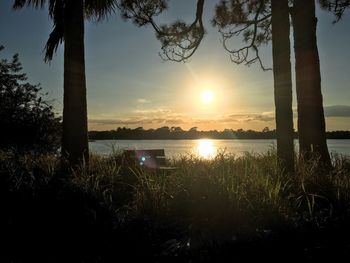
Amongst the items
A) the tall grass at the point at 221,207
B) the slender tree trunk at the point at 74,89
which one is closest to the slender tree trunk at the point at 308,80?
the tall grass at the point at 221,207

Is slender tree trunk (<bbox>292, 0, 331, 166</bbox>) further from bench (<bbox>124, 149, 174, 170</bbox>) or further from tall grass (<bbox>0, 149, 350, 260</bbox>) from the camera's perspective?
bench (<bbox>124, 149, 174, 170</bbox>)

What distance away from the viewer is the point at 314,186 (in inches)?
284

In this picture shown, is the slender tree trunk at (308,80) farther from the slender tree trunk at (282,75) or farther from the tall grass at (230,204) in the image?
the tall grass at (230,204)

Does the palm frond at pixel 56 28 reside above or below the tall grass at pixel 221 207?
above

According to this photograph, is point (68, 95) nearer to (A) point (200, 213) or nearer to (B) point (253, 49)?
(A) point (200, 213)

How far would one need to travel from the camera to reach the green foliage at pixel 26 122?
50.5 ft

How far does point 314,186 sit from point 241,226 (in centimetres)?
247

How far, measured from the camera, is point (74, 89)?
10.9 meters

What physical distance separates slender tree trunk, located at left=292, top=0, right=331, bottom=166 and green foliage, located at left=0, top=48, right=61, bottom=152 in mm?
8820

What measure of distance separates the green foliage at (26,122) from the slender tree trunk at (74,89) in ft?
14.3

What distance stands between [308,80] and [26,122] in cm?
1010

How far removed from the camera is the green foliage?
606 inches

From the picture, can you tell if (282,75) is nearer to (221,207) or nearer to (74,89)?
(221,207)

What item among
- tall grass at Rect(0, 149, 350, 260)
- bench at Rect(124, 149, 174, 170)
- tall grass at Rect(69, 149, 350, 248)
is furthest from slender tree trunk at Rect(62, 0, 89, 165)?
tall grass at Rect(69, 149, 350, 248)
